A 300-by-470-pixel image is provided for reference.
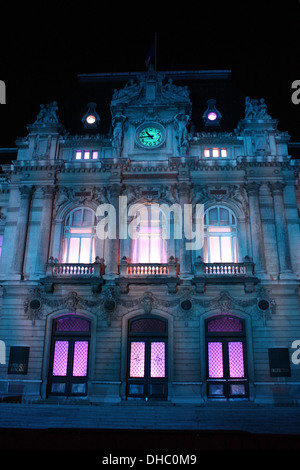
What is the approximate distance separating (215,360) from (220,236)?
7.24 m

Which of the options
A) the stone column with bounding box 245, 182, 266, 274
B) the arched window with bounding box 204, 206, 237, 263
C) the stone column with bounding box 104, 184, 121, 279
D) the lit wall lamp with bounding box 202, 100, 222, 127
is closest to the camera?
the stone column with bounding box 245, 182, 266, 274

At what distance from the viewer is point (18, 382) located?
1970 cm

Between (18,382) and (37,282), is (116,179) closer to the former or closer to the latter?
(37,282)

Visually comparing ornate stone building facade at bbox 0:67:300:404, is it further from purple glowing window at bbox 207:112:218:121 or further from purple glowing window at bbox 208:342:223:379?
purple glowing window at bbox 207:112:218:121

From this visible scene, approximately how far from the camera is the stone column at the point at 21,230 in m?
21.9

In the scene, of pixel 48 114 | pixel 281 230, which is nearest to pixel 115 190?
pixel 48 114

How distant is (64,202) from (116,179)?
3658mm

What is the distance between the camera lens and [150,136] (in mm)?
24641

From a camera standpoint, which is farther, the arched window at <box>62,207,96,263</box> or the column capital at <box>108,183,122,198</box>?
the column capital at <box>108,183,122,198</box>

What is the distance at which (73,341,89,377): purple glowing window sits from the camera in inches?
796

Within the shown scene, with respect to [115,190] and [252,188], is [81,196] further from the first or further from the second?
[252,188]

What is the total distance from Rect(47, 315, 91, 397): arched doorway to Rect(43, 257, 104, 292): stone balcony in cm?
210

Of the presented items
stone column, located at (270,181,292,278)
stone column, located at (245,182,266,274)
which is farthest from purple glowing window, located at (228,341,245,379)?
stone column, located at (270,181,292,278)
